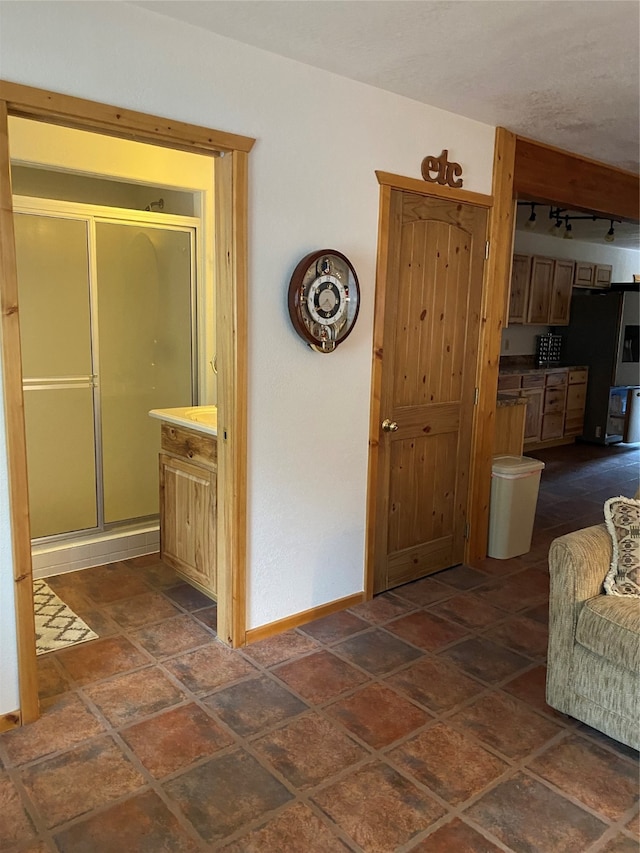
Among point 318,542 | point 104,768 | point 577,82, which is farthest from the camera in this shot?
point 318,542

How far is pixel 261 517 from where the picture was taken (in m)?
2.87

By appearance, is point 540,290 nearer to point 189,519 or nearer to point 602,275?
point 602,275

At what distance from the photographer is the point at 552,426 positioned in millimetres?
7379

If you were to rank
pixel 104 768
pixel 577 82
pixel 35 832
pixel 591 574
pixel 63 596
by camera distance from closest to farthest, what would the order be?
pixel 35 832 < pixel 104 768 < pixel 591 574 < pixel 577 82 < pixel 63 596

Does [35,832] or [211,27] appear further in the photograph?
[211,27]

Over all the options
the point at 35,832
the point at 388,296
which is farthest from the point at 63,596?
the point at 388,296

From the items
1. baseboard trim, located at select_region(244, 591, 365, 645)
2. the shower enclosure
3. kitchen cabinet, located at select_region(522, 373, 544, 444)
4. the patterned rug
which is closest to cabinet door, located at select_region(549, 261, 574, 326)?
kitchen cabinet, located at select_region(522, 373, 544, 444)

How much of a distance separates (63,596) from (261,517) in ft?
4.18

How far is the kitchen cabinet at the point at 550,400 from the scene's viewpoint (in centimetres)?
693

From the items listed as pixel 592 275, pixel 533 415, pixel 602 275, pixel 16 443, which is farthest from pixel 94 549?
pixel 602 275

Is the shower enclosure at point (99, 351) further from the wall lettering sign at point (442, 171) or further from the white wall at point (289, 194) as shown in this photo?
the wall lettering sign at point (442, 171)

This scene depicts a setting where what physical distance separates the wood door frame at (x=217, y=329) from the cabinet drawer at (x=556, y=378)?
5323 millimetres

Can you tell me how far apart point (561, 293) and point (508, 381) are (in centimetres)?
159

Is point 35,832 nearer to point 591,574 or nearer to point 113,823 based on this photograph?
point 113,823
